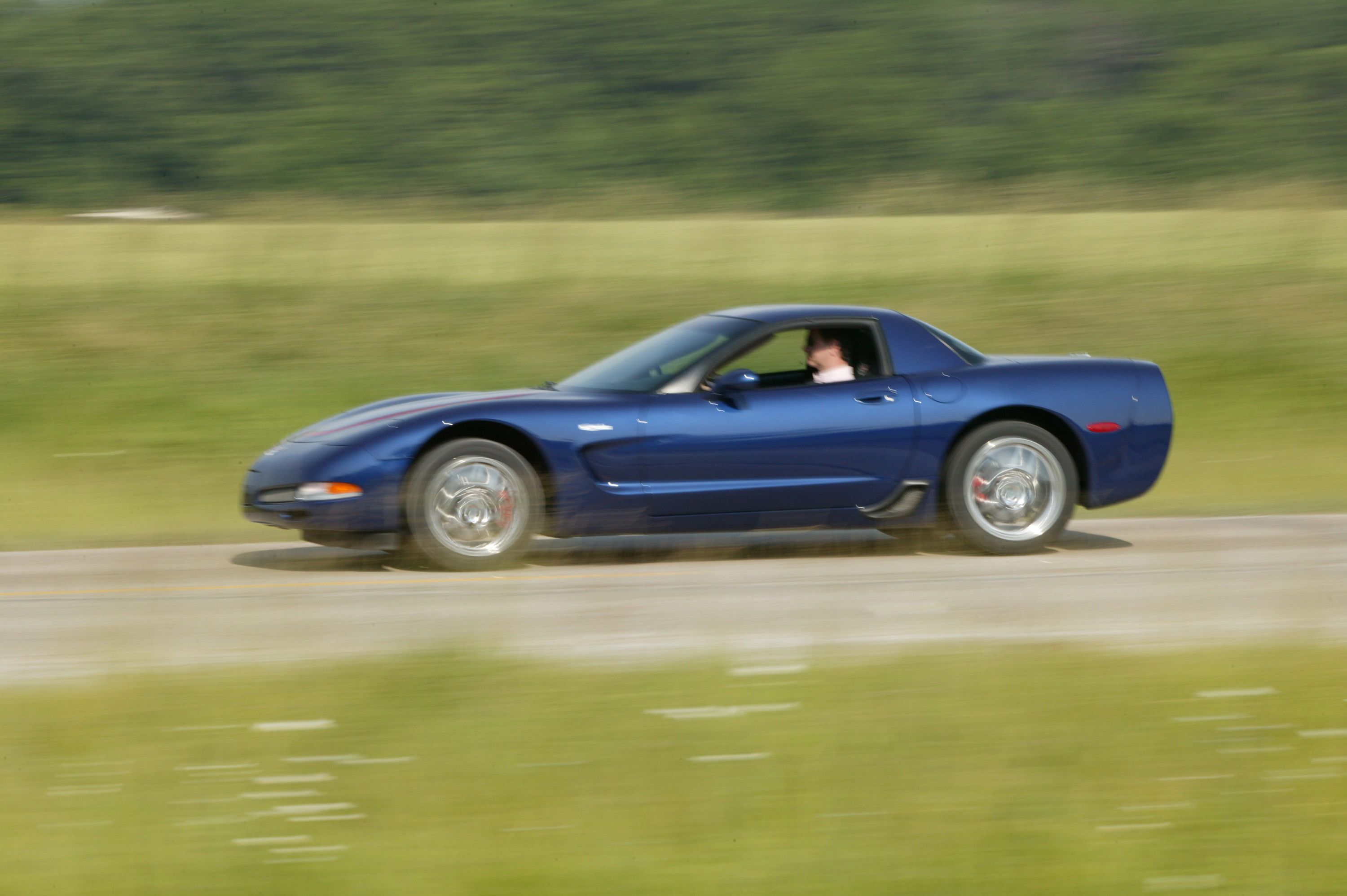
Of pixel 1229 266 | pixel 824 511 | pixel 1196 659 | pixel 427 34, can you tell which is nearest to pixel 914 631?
pixel 1196 659

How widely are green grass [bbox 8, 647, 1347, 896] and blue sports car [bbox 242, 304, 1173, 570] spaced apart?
2.64 meters

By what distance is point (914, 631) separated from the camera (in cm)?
599

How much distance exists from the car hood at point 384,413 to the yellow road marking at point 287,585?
695 mm

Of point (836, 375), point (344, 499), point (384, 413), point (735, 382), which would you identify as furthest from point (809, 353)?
point (344, 499)

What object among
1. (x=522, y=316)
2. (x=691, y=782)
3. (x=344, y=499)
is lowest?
(x=691, y=782)

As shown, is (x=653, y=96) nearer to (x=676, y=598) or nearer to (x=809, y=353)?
(x=809, y=353)

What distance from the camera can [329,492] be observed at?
295 inches

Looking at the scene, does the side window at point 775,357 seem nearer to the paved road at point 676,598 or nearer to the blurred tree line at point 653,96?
the paved road at point 676,598

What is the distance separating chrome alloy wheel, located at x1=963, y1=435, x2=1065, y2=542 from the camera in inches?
319

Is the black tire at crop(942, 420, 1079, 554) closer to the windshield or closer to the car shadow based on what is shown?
the car shadow

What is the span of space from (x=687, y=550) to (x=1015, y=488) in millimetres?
1735

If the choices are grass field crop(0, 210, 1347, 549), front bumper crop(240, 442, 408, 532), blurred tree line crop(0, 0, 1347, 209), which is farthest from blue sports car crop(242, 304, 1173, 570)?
blurred tree line crop(0, 0, 1347, 209)

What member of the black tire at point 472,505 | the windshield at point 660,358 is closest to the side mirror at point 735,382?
the windshield at point 660,358

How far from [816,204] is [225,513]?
13805 mm
